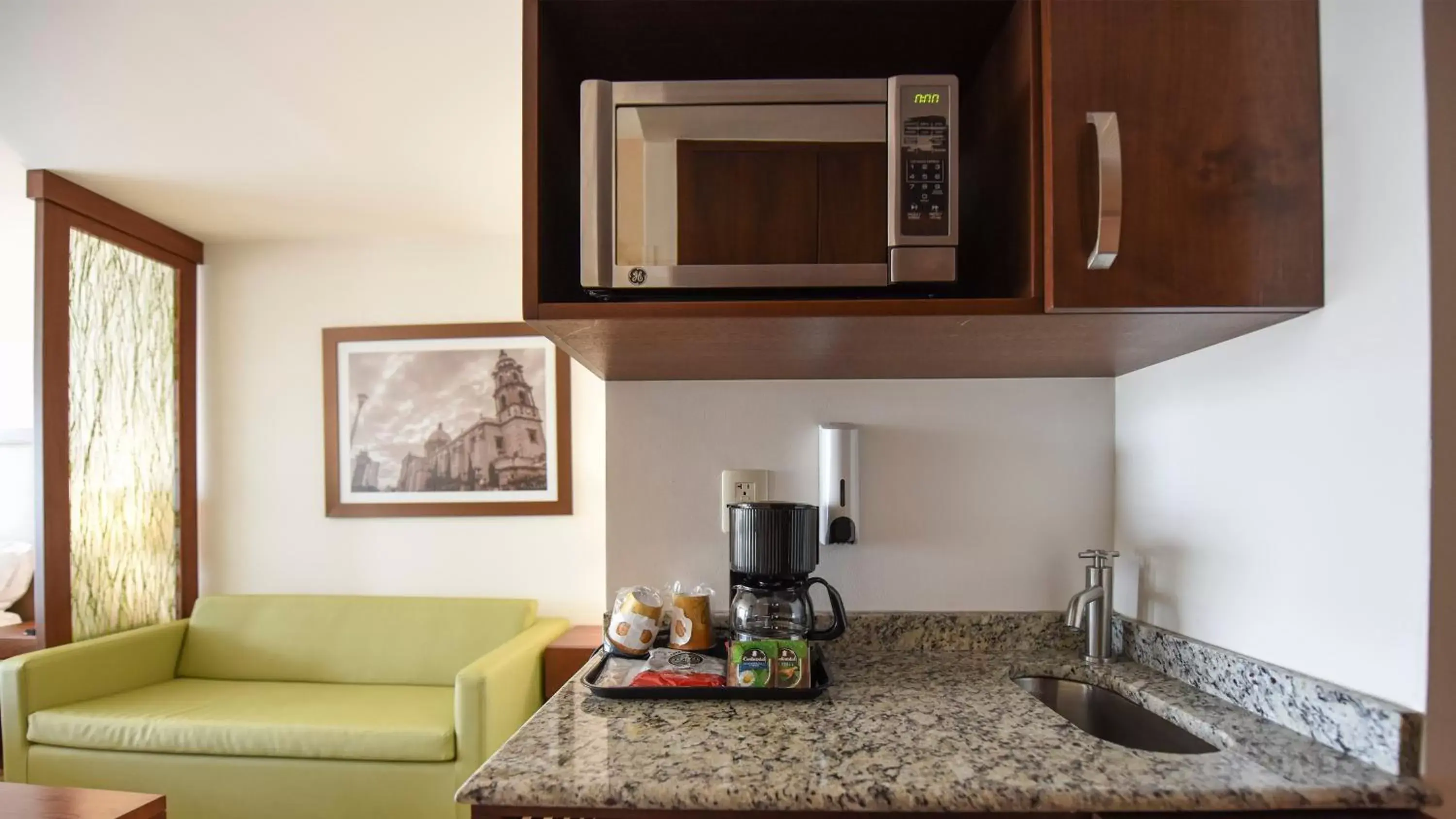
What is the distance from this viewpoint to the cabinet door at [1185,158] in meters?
1.10

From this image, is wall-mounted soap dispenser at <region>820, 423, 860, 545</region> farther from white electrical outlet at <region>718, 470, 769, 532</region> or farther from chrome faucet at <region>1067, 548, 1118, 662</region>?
chrome faucet at <region>1067, 548, 1118, 662</region>

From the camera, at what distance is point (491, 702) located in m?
2.50

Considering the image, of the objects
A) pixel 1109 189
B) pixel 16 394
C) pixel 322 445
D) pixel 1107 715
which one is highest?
pixel 1109 189

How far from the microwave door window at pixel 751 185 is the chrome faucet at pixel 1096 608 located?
74 cm

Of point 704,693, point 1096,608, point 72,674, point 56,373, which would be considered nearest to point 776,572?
point 704,693

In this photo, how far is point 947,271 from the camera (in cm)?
119

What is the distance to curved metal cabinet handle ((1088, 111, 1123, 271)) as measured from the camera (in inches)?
41.5

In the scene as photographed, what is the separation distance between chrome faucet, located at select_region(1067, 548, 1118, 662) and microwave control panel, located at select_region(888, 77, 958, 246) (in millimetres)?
715

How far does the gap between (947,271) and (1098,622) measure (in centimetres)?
77

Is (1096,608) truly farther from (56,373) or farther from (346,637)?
(56,373)

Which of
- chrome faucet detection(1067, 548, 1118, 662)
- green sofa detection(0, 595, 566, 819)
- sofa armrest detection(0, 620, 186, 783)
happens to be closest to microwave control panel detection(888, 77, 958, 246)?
chrome faucet detection(1067, 548, 1118, 662)

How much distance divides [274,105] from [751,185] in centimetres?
198

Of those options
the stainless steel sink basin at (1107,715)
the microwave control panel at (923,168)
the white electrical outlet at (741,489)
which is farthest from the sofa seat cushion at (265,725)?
the microwave control panel at (923,168)

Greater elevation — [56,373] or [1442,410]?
[56,373]
